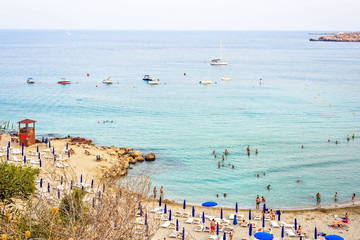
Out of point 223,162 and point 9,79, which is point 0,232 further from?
point 9,79

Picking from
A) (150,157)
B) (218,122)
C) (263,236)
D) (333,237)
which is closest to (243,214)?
(263,236)

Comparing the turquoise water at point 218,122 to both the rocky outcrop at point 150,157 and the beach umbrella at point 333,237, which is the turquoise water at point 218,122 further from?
the beach umbrella at point 333,237

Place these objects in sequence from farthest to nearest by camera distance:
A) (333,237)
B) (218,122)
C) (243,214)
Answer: (218,122) → (243,214) → (333,237)

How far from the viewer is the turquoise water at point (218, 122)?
3653 centimetres

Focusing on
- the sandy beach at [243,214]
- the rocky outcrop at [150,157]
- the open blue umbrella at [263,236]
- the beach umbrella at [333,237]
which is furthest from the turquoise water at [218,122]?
the open blue umbrella at [263,236]

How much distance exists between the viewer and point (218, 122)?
5725cm

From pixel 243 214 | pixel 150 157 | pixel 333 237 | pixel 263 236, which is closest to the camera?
pixel 263 236

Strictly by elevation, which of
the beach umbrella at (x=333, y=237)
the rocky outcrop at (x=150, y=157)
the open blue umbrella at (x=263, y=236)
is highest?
the rocky outcrop at (x=150, y=157)

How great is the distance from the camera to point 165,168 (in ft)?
130

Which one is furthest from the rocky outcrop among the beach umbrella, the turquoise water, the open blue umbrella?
the beach umbrella

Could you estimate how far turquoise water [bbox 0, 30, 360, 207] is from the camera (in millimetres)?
36531

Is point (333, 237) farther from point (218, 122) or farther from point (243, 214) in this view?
point (218, 122)

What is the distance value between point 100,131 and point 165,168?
16261 millimetres

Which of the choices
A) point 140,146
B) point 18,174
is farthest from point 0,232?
point 140,146
